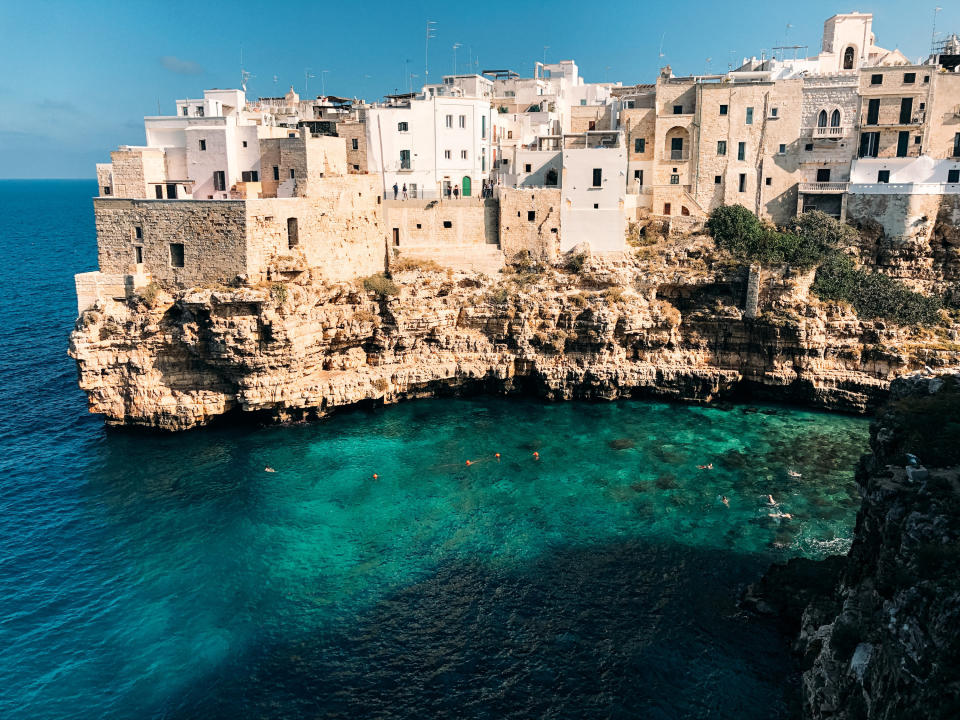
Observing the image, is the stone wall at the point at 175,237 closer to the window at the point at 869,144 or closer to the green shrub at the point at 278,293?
the green shrub at the point at 278,293

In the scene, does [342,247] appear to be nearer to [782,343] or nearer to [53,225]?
[782,343]

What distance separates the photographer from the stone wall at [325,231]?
35.1 m

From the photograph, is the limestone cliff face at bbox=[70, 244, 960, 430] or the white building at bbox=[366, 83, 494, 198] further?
the white building at bbox=[366, 83, 494, 198]

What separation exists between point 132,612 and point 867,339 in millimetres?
36090

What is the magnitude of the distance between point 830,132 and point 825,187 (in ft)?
10.3

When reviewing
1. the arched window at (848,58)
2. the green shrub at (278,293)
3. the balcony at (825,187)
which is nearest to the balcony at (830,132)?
the balcony at (825,187)

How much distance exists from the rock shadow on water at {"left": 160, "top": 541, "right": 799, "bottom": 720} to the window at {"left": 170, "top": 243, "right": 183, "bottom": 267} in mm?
19961

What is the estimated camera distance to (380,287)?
129ft

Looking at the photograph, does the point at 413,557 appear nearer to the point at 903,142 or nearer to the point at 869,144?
the point at 869,144

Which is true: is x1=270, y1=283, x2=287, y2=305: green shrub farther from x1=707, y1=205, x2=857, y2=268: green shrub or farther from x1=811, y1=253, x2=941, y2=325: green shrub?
x1=811, y1=253, x2=941, y2=325: green shrub

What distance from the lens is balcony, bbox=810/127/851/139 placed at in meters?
43.1

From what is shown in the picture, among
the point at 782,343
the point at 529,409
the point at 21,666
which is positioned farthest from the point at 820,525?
the point at 21,666

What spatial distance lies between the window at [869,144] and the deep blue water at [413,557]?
1694 centimetres

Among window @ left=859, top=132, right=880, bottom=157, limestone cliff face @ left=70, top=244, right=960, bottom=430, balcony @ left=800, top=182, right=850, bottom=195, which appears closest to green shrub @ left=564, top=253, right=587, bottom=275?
limestone cliff face @ left=70, top=244, right=960, bottom=430
